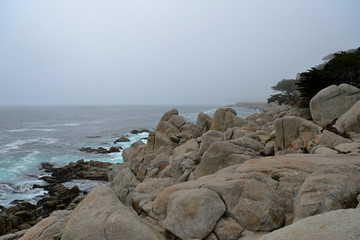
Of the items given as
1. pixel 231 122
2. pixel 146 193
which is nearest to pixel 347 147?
pixel 146 193

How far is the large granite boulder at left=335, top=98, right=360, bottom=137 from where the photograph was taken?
12336 mm

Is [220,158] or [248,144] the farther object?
[248,144]

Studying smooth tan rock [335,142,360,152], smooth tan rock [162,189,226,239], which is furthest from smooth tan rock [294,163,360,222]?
smooth tan rock [335,142,360,152]

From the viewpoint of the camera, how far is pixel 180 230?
5551 mm

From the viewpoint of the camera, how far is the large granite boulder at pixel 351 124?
40.5 ft

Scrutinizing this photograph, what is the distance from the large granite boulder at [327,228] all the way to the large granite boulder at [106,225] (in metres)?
2.98

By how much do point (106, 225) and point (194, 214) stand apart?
219 cm

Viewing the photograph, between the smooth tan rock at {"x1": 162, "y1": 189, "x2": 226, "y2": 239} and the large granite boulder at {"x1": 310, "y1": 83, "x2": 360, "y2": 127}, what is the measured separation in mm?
13317

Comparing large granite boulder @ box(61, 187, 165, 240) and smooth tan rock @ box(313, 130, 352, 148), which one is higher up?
smooth tan rock @ box(313, 130, 352, 148)

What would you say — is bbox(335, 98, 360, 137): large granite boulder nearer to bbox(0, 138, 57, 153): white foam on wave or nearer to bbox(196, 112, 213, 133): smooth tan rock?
bbox(196, 112, 213, 133): smooth tan rock

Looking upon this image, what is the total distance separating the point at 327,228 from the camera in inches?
142

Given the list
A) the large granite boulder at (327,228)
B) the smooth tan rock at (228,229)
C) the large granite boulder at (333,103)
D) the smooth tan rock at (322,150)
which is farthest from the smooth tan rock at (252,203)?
the large granite boulder at (333,103)

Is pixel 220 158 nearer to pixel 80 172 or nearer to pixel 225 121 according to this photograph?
pixel 225 121

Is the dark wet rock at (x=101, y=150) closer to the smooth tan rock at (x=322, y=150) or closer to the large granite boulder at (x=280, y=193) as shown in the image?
the smooth tan rock at (x=322, y=150)
